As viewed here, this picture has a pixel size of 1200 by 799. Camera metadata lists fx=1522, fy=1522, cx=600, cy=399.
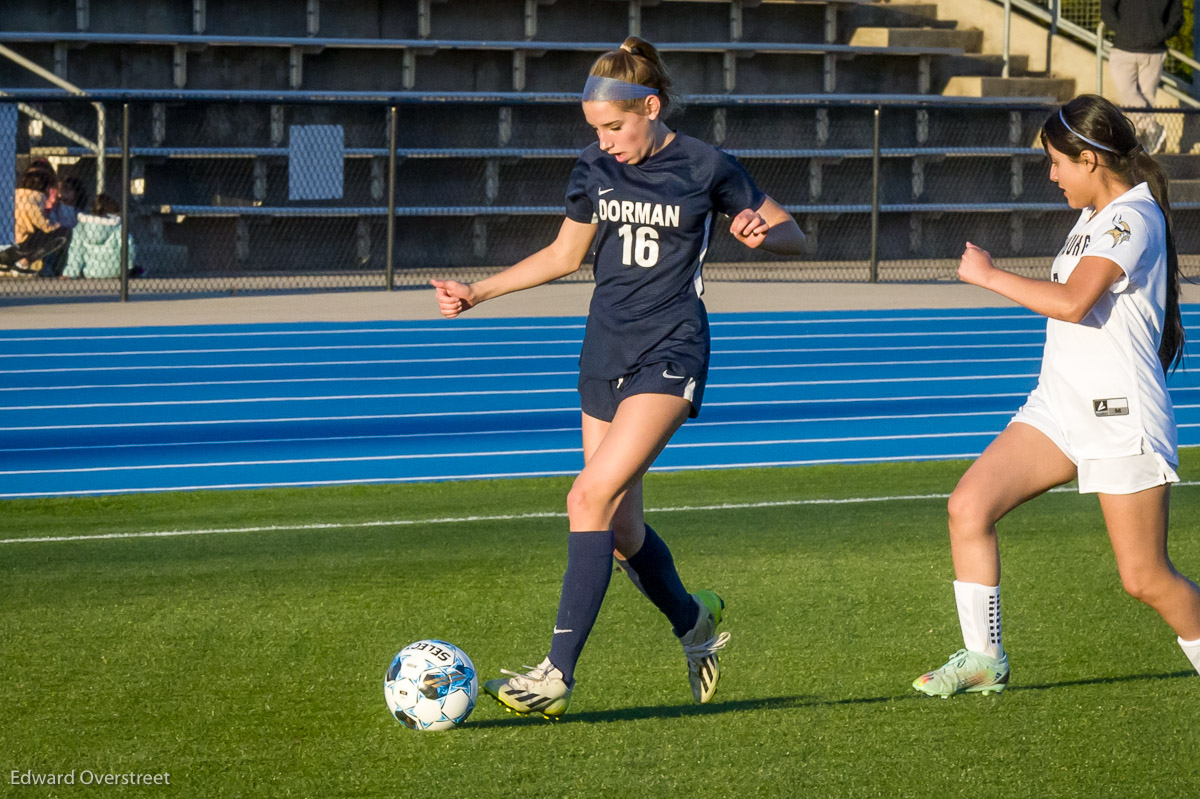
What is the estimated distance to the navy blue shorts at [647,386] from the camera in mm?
4297

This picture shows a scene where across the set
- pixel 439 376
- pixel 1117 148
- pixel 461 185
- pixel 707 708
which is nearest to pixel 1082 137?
pixel 1117 148

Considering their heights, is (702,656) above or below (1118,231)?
below

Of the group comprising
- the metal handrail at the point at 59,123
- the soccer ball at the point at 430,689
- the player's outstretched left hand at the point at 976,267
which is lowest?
the soccer ball at the point at 430,689

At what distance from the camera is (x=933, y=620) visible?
5.55 m

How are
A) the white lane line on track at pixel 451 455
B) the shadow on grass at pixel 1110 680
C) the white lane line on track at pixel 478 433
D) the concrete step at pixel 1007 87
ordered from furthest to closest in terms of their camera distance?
the concrete step at pixel 1007 87
the white lane line on track at pixel 478 433
the white lane line on track at pixel 451 455
the shadow on grass at pixel 1110 680

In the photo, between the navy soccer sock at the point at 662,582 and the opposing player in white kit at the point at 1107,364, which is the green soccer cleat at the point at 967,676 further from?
the navy soccer sock at the point at 662,582

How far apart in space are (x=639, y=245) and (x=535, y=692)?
1288 mm

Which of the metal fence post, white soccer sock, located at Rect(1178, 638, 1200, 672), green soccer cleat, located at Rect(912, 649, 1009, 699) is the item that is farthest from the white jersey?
the metal fence post

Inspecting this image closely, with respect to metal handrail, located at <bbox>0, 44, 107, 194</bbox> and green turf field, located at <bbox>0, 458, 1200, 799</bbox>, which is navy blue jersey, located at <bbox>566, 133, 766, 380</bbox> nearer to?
green turf field, located at <bbox>0, 458, 1200, 799</bbox>

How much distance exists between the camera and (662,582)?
4590 millimetres

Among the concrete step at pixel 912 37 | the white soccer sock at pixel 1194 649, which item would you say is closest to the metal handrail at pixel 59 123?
the concrete step at pixel 912 37

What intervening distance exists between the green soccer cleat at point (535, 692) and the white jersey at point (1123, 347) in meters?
1.57

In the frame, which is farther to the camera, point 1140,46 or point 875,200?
point 1140,46

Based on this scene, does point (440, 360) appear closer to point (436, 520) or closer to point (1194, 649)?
point (436, 520)
